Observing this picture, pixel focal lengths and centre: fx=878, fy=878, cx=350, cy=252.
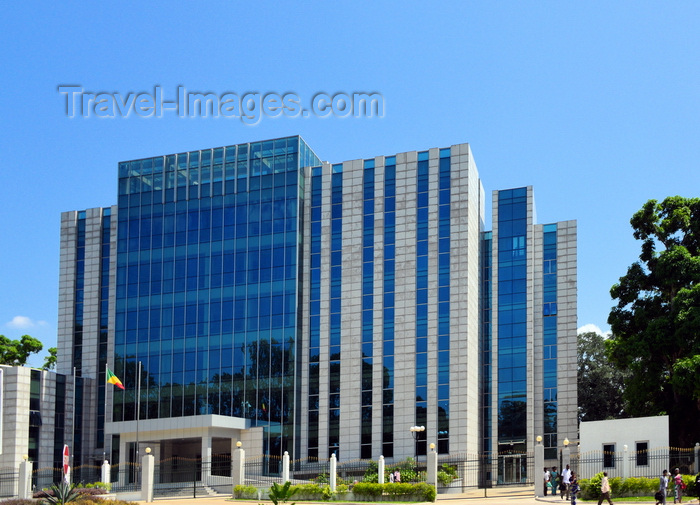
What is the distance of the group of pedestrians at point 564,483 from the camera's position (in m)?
37.8

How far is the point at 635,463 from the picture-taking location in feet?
150

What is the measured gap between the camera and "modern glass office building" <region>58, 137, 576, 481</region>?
207 feet

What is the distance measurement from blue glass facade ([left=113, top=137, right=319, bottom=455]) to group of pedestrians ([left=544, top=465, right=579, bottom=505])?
2295 centimetres

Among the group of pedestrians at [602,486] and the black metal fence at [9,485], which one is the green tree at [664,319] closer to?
the group of pedestrians at [602,486]

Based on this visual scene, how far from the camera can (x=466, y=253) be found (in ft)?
209

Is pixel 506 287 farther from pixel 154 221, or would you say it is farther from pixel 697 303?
pixel 154 221

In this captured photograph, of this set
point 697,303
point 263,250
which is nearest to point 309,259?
point 263,250

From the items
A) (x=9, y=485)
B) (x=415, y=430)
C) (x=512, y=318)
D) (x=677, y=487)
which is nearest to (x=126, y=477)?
(x=9, y=485)

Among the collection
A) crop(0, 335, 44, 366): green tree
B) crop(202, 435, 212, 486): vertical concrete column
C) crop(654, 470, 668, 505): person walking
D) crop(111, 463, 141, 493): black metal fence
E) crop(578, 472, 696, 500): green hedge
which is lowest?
crop(111, 463, 141, 493): black metal fence

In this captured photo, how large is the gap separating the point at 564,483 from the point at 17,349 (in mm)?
60865

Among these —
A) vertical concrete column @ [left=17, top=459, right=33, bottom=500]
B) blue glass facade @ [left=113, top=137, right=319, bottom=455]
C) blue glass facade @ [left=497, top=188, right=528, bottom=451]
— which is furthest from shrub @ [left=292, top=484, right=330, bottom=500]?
blue glass facade @ [left=497, top=188, right=528, bottom=451]

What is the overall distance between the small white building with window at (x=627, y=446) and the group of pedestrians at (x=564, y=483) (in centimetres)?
170

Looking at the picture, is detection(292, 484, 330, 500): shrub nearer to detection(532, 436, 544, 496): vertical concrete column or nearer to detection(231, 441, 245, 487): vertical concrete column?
detection(231, 441, 245, 487): vertical concrete column

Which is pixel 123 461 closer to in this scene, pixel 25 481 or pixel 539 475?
pixel 25 481
